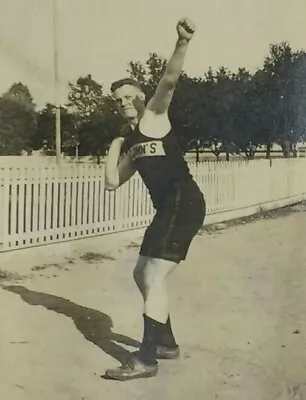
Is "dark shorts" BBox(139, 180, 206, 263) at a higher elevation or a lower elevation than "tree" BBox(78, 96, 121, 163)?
lower

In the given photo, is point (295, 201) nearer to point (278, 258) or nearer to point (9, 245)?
point (278, 258)

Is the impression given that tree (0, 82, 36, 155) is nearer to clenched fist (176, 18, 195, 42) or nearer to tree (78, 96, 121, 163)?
tree (78, 96, 121, 163)

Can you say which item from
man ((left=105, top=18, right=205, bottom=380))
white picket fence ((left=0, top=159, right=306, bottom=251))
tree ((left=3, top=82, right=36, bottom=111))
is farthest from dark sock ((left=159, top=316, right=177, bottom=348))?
tree ((left=3, top=82, right=36, bottom=111))

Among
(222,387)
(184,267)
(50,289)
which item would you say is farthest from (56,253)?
(222,387)

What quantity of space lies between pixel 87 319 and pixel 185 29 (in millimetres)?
435

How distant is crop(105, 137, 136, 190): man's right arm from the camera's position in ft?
2.94

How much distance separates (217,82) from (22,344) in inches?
18.5

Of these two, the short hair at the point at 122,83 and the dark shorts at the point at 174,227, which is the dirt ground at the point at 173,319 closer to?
the dark shorts at the point at 174,227

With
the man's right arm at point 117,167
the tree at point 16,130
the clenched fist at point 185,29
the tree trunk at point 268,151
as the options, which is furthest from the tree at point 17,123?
the tree trunk at point 268,151

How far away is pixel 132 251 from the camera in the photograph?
0.90 metres

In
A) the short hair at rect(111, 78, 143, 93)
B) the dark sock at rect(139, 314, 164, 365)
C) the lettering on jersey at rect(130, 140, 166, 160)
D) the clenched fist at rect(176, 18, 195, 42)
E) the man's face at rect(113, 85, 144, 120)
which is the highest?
the clenched fist at rect(176, 18, 195, 42)

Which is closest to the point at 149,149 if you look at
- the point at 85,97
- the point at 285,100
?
the point at 85,97

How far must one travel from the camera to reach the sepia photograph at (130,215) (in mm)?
889

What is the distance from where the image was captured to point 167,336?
0.90 m
